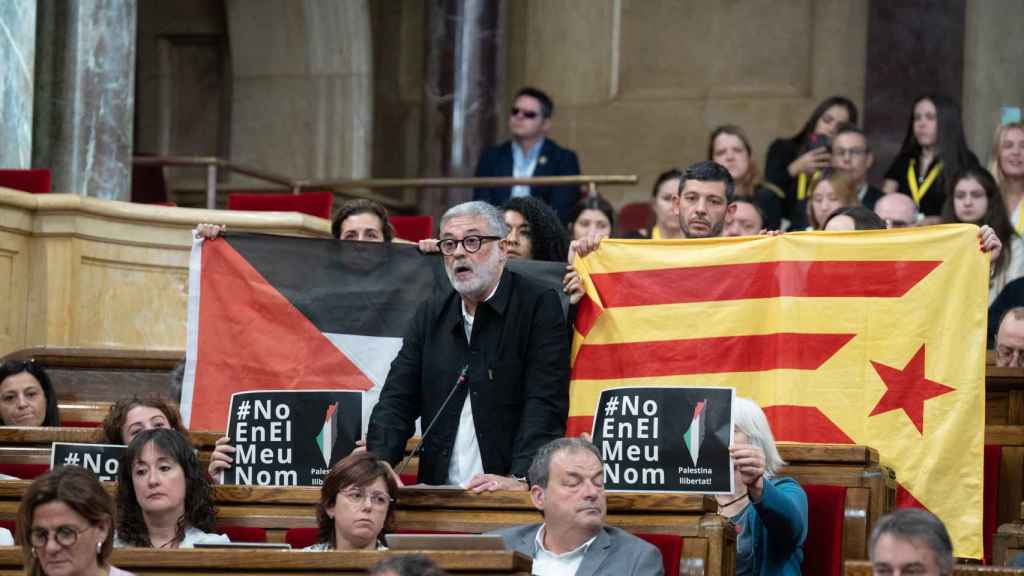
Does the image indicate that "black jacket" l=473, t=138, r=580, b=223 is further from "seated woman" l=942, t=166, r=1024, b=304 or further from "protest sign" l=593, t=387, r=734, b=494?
"protest sign" l=593, t=387, r=734, b=494

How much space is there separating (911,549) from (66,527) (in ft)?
6.54

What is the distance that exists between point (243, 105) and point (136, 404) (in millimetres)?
9173

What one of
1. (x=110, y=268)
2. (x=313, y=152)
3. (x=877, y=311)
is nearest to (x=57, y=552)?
(x=877, y=311)

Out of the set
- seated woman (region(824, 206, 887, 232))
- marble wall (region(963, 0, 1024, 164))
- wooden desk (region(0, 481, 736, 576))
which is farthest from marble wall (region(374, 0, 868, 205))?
wooden desk (region(0, 481, 736, 576))

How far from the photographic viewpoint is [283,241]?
812cm

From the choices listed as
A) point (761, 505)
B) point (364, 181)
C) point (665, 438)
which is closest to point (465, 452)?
point (665, 438)

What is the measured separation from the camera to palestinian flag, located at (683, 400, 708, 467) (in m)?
5.77

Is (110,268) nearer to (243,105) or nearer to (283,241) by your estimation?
(283,241)

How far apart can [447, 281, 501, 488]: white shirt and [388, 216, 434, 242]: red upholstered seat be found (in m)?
4.24

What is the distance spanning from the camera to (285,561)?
4.98 meters

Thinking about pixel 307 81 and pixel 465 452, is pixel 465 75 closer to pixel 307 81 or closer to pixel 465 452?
pixel 307 81

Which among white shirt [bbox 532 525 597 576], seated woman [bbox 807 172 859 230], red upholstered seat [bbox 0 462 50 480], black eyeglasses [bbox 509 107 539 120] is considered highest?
black eyeglasses [bbox 509 107 539 120]

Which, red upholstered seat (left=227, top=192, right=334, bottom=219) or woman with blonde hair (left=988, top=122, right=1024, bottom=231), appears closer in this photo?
woman with blonde hair (left=988, top=122, right=1024, bottom=231)

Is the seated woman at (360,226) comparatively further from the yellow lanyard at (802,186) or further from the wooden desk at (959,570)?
the wooden desk at (959,570)
